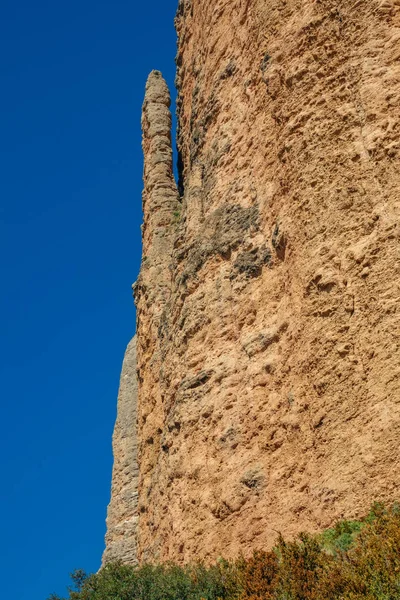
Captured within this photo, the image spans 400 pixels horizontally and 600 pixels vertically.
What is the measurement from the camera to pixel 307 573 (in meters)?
10.4

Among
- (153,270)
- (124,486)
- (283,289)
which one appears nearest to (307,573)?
(283,289)

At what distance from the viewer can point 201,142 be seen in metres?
18.3

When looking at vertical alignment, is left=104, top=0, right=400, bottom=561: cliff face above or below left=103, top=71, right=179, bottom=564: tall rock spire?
below

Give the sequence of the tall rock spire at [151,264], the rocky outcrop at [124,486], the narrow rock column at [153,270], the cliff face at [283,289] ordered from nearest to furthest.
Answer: the cliff face at [283,289], the narrow rock column at [153,270], the tall rock spire at [151,264], the rocky outcrop at [124,486]

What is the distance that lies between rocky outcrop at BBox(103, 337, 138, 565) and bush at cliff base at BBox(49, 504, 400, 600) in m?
13.9

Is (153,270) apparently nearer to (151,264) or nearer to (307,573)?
(151,264)

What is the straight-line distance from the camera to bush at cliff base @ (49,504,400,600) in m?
9.25

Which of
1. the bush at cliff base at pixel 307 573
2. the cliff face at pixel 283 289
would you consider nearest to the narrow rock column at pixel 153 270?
the cliff face at pixel 283 289

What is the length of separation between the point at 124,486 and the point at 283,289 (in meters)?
18.7

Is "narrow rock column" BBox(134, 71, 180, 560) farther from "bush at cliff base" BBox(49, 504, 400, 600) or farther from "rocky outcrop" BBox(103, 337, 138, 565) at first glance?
"rocky outcrop" BBox(103, 337, 138, 565)

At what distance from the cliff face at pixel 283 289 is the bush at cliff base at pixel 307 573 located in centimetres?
47

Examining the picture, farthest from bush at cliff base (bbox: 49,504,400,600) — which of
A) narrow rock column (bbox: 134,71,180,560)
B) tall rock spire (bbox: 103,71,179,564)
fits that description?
tall rock spire (bbox: 103,71,179,564)

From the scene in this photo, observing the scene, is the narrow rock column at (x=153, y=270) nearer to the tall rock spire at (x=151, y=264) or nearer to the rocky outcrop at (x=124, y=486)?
the tall rock spire at (x=151, y=264)

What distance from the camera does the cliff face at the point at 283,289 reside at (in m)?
11.6
